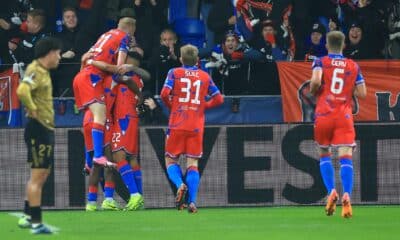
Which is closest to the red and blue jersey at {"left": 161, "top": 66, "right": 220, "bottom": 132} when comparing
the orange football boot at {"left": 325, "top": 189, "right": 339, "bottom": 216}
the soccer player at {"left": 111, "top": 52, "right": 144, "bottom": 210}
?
the soccer player at {"left": 111, "top": 52, "right": 144, "bottom": 210}

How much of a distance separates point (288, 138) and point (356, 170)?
105 centimetres

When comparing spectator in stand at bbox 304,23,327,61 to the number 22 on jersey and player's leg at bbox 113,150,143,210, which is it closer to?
player's leg at bbox 113,150,143,210

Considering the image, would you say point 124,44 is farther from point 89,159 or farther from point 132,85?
point 89,159

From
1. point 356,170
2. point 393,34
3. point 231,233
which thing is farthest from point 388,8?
point 231,233

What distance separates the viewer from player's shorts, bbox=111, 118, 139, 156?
54.8 ft

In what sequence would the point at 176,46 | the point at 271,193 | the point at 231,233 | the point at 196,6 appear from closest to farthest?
the point at 231,233
the point at 271,193
the point at 176,46
the point at 196,6

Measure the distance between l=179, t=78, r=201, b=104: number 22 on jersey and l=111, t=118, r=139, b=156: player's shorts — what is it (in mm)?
1361

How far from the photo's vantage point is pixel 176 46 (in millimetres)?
20688

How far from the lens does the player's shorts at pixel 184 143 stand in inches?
621

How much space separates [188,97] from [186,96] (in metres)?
0.03

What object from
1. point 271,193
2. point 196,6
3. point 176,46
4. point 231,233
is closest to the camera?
point 231,233

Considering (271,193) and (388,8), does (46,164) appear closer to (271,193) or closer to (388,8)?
(271,193)

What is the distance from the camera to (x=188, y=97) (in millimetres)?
15656

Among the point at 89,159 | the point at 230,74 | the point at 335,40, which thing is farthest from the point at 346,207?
the point at 230,74
